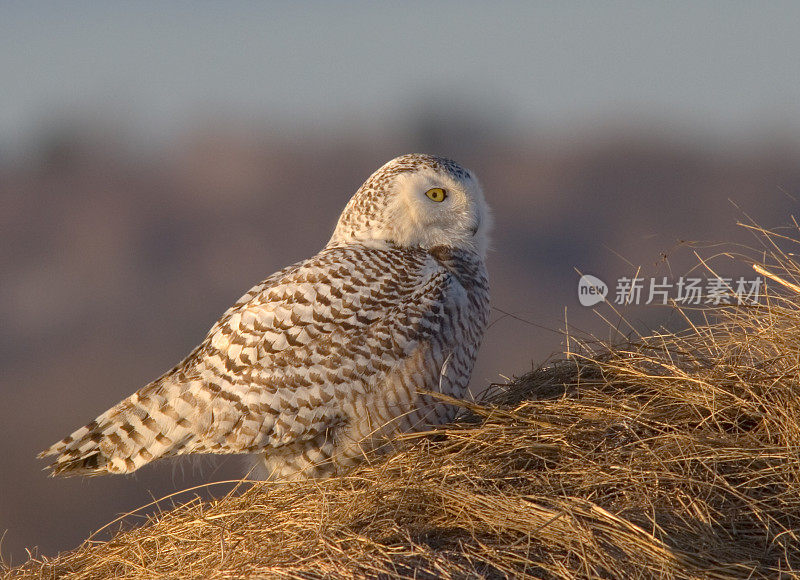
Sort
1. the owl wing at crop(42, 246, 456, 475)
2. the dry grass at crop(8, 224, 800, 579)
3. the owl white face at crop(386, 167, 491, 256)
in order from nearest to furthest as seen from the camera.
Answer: the dry grass at crop(8, 224, 800, 579) → the owl wing at crop(42, 246, 456, 475) → the owl white face at crop(386, 167, 491, 256)

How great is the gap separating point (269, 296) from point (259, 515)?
84 centimetres

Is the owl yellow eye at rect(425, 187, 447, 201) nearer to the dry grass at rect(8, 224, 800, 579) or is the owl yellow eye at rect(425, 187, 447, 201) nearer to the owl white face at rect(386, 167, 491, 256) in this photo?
the owl white face at rect(386, 167, 491, 256)

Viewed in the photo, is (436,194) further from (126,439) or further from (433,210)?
(126,439)

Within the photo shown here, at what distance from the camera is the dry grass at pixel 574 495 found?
2.67 metres

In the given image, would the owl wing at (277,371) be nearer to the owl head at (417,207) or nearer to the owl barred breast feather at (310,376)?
the owl barred breast feather at (310,376)

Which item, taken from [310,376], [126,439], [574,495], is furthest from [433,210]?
[126,439]

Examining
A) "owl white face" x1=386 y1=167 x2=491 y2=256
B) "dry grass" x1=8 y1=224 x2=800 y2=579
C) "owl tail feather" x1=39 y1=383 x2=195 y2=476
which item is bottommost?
"dry grass" x1=8 y1=224 x2=800 y2=579

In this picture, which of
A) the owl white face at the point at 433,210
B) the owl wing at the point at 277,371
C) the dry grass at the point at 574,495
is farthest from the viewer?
the owl white face at the point at 433,210

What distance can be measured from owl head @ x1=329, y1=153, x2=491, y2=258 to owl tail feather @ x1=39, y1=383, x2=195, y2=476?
1.06 metres

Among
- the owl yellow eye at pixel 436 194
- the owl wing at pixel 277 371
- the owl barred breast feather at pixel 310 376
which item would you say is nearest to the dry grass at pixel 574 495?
the owl barred breast feather at pixel 310 376

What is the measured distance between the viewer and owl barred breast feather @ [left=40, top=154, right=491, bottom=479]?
335 cm

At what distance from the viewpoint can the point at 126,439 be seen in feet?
11.2

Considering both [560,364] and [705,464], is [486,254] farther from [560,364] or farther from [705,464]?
[705,464]

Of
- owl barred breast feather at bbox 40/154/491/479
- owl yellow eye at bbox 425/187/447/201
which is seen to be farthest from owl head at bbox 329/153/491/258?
owl barred breast feather at bbox 40/154/491/479
